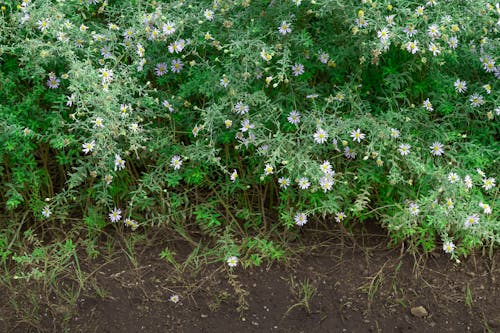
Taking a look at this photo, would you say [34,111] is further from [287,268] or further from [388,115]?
[388,115]

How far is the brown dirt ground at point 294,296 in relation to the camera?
10.5 feet

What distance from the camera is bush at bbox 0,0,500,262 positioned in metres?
3.21

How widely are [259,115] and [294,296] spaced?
0.90m

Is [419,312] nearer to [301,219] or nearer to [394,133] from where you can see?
[301,219]

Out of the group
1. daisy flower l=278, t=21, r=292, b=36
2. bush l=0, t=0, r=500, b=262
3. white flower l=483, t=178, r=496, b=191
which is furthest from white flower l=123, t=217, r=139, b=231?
white flower l=483, t=178, r=496, b=191

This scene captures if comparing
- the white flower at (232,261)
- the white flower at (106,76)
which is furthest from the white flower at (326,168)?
the white flower at (106,76)

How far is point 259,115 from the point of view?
328 cm

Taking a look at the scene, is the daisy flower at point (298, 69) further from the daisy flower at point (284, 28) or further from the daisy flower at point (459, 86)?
the daisy flower at point (459, 86)

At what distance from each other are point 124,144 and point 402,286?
5.12 ft

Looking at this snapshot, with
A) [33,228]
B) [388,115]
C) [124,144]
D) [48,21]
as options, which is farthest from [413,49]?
[33,228]

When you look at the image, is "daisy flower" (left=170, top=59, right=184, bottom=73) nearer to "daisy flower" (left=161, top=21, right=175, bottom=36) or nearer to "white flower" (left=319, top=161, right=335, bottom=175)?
"daisy flower" (left=161, top=21, right=175, bottom=36)

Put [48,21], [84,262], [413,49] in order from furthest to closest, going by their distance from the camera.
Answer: [84,262] < [48,21] < [413,49]

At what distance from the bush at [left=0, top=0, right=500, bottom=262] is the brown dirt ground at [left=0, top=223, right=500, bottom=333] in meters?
0.14

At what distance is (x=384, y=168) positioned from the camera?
343cm
